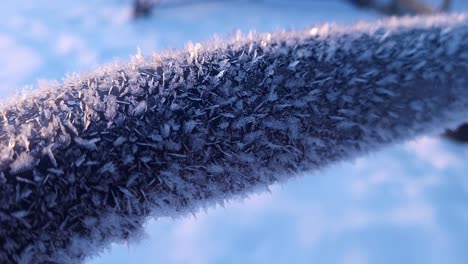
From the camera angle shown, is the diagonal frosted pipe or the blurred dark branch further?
the blurred dark branch

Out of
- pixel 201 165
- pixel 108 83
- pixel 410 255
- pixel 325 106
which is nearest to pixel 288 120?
pixel 325 106

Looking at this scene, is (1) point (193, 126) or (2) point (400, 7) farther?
(2) point (400, 7)

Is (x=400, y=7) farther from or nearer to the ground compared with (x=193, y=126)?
farther from the ground

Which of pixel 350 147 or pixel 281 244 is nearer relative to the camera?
pixel 350 147

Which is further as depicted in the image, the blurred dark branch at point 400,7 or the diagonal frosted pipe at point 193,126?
the blurred dark branch at point 400,7

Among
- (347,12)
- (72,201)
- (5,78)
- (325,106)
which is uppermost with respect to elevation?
(347,12)

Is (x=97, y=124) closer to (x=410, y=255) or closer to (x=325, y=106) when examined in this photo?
(x=325, y=106)

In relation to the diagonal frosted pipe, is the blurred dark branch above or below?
above

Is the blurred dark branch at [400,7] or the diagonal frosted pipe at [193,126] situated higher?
the blurred dark branch at [400,7]
